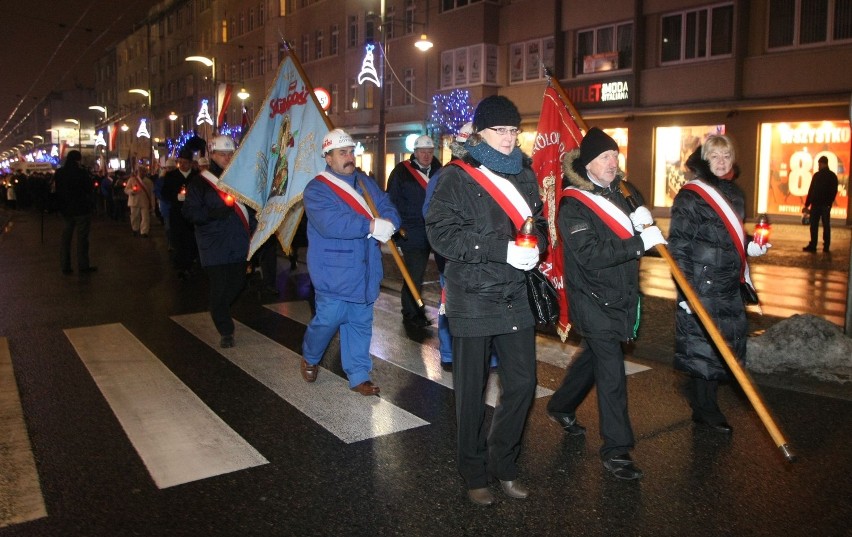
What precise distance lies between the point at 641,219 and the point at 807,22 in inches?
765

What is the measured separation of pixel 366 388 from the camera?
6.03 m

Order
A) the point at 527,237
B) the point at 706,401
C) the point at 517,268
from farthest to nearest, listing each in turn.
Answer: the point at 706,401, the point at 517,268, the point at 527,237

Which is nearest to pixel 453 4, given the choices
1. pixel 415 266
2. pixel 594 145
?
pixel 415 266

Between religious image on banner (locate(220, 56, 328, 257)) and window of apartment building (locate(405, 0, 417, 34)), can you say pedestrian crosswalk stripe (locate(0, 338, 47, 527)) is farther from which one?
window of apartment building (locate(405, 0, 417, 34))

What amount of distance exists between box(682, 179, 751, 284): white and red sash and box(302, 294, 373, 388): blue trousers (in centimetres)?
259

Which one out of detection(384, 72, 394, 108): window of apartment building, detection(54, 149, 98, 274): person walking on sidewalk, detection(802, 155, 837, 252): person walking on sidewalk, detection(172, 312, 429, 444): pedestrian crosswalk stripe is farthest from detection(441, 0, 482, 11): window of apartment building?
detection(172, 312, 429, 444): pedestrian crosswalk stripe

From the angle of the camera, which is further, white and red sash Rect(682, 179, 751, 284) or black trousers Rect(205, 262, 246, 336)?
black trousers Rect(205, 262, 246, 336)

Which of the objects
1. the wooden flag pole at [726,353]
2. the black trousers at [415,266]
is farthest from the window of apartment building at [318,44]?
the wooden flag pole at [726,353]

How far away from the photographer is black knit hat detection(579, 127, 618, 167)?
14.5 ft

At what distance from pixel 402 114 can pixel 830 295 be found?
25836 millimetres

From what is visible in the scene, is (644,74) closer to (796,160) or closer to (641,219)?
(796,160)

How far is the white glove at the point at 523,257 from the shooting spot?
3732 mm

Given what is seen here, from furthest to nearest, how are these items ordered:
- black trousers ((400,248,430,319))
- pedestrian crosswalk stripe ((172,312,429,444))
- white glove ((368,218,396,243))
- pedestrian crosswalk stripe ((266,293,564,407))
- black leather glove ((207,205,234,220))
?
black trousers ((400,248,430,319))
black leather glove ((207,205,234,220))
pedestrian crosswalk stripe ((266,293,564,407))
white glove ((368,218,396,243))
pedestrian crosswalk stripe ((172,312,429,444))

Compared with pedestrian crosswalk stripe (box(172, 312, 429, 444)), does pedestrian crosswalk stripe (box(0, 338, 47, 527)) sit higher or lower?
lower
